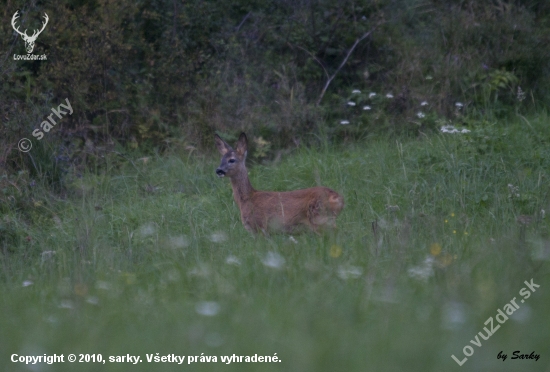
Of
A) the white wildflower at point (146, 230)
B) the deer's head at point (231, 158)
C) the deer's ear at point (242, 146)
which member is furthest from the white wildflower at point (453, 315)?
the deer's ear at point (242, 146)

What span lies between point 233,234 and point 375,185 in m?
2.09

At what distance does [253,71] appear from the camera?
1157 centimetres

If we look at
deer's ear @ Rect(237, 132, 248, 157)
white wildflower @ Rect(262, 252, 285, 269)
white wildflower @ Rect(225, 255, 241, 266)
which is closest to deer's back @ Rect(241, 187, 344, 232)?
deer's ear @ Rect(237, 132, 248, 157)

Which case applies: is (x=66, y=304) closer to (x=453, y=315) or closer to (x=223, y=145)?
(x=453, y=315)

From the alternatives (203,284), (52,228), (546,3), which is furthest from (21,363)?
(546,3)

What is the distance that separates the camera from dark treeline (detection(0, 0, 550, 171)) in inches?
403

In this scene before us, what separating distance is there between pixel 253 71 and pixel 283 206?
16.9 feet

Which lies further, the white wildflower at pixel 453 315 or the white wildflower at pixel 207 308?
the white wildflower at pixel 207 308

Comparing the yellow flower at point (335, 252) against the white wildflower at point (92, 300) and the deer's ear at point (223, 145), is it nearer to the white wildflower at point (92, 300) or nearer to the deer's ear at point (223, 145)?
the white wildflower at point (92, 300)

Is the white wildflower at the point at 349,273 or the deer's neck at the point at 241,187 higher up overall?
the deer's neck at the point at 241,187

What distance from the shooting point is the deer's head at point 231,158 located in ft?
24.9

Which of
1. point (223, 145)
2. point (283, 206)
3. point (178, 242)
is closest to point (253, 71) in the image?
point (223, 145)

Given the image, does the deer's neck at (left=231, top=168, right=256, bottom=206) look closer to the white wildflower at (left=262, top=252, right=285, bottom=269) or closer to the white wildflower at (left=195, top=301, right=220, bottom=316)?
the white wildflower at (left=262, top=252, right=285, bottom=269)

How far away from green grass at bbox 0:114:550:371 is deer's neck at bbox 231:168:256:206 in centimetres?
28
